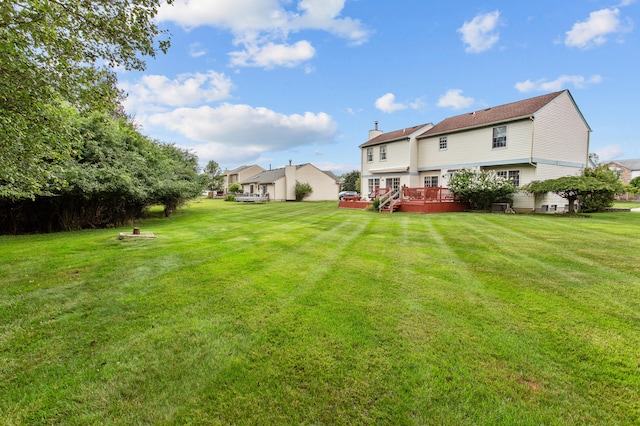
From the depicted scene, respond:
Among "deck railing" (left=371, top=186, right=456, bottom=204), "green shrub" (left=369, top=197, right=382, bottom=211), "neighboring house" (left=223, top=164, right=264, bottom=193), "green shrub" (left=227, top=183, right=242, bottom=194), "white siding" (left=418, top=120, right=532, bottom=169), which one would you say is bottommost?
"green shrub" (left=369, top=197, right=382, bottom=211)

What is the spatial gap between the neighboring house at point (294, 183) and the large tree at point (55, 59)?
34.0m

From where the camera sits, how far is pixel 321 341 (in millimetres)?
2857

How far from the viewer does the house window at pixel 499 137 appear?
17.8m

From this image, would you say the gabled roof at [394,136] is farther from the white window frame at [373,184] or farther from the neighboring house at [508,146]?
the white window frame at [373,184]

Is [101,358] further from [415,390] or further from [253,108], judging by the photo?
[253,108]

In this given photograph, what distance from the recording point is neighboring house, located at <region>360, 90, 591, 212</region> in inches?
665

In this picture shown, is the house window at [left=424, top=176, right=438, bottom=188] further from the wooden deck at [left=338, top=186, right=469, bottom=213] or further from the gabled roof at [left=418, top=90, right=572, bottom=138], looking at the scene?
the wooden deck at [left=338, top=186, right=469, bottom=213]

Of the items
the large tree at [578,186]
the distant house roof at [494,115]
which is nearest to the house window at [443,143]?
the distant house roof at [494,115]

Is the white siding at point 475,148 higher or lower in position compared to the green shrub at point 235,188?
higher

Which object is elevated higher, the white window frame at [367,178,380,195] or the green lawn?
the white window frame at [367,178,380,195]

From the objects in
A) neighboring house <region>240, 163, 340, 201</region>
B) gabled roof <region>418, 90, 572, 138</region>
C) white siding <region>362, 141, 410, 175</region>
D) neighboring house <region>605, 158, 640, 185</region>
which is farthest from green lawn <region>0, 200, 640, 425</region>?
neighboring house <region>605, 158, 640, 185</region>

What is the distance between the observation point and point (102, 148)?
11.2 metres

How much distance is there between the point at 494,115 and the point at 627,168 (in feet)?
201

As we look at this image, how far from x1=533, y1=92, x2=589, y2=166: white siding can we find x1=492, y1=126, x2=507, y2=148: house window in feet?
5.26
